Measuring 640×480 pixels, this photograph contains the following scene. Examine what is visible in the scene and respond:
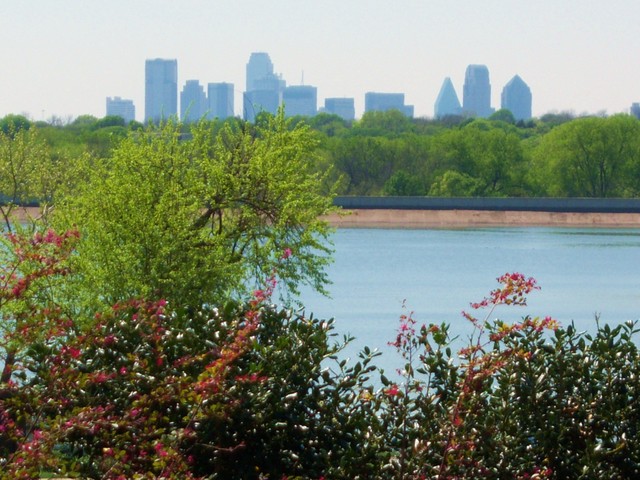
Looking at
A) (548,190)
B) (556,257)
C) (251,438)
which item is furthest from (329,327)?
(548,190)

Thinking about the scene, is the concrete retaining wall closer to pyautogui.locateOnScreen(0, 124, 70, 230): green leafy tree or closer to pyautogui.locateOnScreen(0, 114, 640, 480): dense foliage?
pyautogui.locateOnScreen(0, 124, 70, 230): green leafy tree

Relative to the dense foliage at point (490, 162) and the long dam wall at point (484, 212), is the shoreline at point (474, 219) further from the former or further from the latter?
the dense foliage at point (490, 162)

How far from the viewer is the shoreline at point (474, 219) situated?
101 m

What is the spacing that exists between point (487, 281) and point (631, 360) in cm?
4869

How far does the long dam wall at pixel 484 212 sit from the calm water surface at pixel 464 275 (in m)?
3.30

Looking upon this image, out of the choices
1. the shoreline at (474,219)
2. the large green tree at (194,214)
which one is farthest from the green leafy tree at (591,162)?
the large green tree at (194,214)

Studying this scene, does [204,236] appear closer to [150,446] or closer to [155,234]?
[155,234]

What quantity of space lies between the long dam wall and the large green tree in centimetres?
7613

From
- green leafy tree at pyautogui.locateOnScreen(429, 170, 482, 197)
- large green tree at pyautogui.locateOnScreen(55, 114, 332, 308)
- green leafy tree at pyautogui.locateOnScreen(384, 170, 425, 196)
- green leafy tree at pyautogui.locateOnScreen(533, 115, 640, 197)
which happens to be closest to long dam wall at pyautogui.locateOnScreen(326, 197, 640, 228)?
green leafy tree at pyautogui.locateOnScreen(429, 170, 482, 197)

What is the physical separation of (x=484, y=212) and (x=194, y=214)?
80.6 metres

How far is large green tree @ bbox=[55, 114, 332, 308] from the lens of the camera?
20734mm

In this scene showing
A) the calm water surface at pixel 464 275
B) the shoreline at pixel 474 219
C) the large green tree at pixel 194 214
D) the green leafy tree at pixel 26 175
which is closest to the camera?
the large green tree at pixel 194 214

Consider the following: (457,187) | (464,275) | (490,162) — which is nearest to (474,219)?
(457,187)

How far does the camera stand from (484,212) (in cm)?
10194
